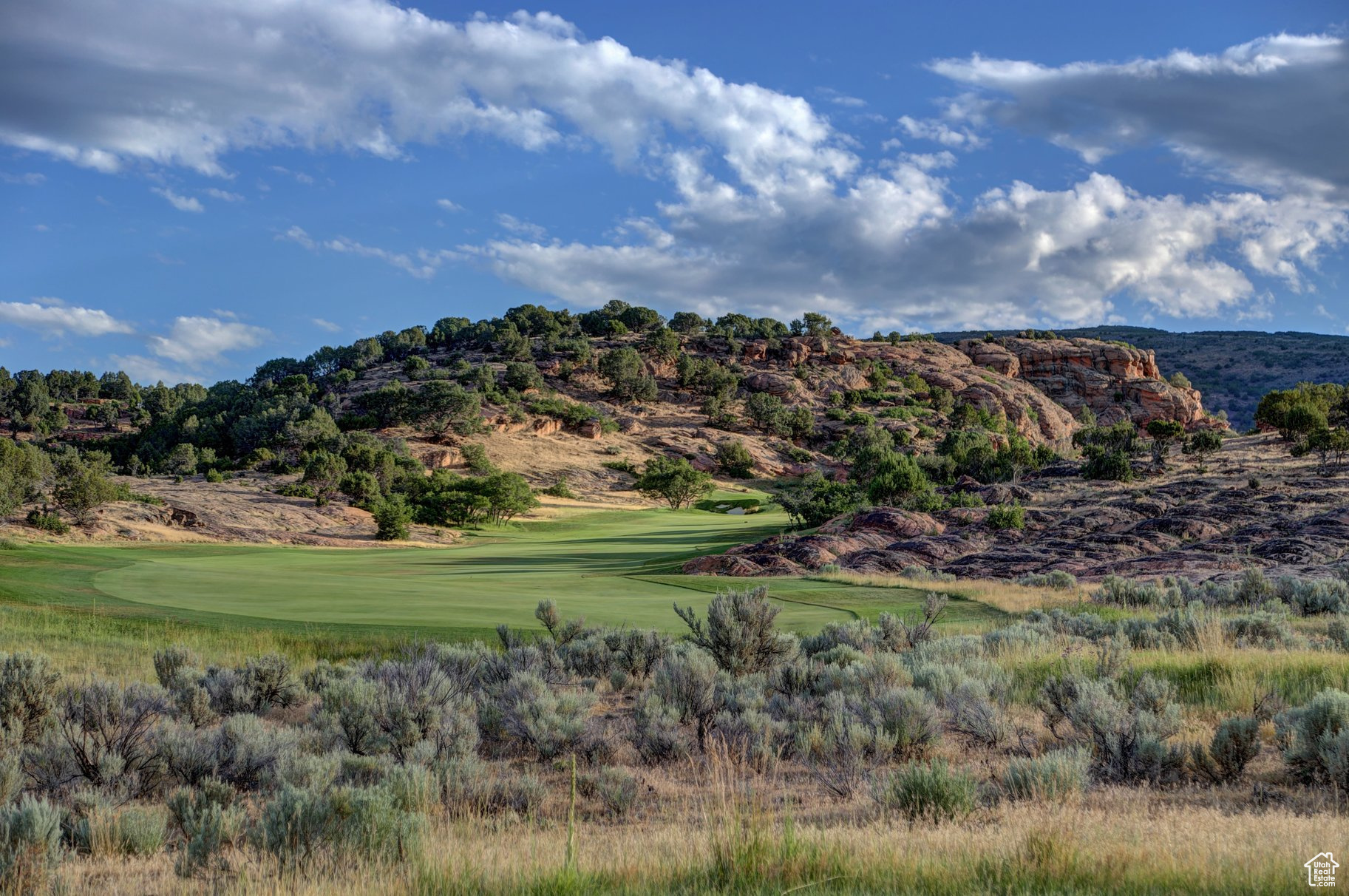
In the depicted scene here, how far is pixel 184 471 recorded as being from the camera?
7006 centimetres

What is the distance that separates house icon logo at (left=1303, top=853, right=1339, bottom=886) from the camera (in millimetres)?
4695

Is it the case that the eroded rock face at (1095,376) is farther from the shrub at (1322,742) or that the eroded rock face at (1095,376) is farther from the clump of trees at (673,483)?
the shrub at (1322,742)

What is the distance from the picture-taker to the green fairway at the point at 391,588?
19.7 metres

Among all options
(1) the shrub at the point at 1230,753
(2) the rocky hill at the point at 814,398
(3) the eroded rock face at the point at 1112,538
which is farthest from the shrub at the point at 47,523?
(1) the shrub at the point at 1230,753

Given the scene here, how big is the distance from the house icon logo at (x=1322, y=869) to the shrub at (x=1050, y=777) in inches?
79.6

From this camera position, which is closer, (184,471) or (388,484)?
(388,484)

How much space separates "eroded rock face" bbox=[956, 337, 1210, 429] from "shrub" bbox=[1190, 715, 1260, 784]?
408 ft

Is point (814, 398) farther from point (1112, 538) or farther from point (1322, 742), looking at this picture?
point (1322, 742)

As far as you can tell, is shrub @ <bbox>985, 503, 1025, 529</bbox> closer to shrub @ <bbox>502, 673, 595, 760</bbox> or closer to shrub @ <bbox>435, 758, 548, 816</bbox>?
shrub @ <bbox>502, 673, 595, 760</bbox>

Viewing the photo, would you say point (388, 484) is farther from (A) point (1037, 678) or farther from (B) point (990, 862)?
(B) point (990, 862)

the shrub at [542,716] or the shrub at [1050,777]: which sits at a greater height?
the shrub at [1050,777]

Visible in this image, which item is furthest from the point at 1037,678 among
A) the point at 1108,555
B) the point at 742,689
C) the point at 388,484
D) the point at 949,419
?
the point at 949,419

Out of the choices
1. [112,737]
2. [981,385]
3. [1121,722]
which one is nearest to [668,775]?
[1121,722]

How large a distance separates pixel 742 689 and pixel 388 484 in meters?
55.0
